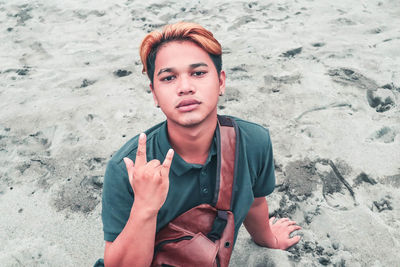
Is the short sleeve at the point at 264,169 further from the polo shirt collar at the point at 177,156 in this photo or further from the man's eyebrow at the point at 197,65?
the man's eyebrow at the point at 197,65

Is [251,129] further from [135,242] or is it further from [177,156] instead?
[135,242]

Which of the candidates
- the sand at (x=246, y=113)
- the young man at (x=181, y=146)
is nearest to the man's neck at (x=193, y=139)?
the young man at (x=181, y=146)

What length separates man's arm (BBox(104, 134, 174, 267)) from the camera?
1.14 metres

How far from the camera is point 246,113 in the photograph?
3.01 m

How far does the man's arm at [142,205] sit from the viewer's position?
114 cm

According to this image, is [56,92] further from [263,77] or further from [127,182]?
[127,182]

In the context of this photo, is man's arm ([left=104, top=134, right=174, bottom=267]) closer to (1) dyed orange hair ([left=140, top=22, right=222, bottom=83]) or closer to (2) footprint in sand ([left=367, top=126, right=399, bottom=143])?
(1) dyed orange hair ([left=140, top=22, right=222, bottom=83])

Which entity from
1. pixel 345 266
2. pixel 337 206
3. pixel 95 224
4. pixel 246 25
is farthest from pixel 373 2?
pixel 95 224

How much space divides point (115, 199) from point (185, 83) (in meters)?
0.61

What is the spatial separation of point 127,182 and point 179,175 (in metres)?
0.23

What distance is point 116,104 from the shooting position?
326cm

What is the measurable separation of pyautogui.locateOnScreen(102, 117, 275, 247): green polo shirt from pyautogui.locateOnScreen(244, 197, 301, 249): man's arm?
27cm

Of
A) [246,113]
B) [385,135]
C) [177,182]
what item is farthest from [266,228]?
[385,135]

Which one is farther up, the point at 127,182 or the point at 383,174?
the point at 127,182
